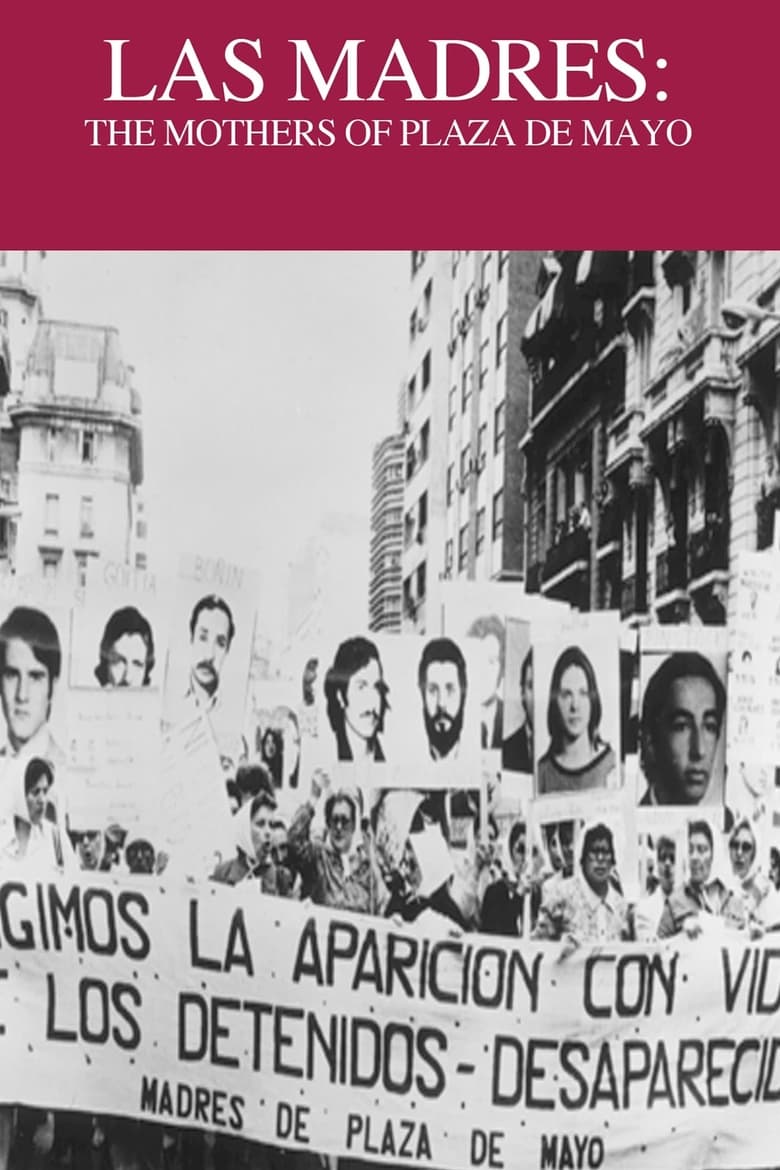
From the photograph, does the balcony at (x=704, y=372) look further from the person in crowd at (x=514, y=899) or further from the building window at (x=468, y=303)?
the person in crowd at (x=514, y=899)

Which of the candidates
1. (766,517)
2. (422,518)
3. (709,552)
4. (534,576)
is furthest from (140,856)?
(766,517)

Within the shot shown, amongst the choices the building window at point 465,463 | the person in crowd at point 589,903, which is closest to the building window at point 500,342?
the building window at point 465,463

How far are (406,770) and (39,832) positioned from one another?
34.3 inches

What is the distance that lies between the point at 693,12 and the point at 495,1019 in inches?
93.3

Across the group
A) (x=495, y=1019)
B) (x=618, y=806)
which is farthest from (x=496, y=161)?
(x=495, y=1019)

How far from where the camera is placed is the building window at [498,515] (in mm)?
4223

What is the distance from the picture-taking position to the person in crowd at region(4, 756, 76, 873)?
13.7 ft

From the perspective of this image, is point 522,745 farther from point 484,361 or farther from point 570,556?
point 484,361

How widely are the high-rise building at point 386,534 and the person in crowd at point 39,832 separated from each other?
33.7 inches

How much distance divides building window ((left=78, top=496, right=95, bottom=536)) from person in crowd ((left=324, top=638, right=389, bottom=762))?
65 centimetres

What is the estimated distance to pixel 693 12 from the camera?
4125 mm

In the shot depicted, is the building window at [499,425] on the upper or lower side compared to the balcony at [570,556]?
upper

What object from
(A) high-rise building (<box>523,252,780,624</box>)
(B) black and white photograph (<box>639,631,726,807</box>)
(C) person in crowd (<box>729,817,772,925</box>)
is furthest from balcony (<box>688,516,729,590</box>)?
(C) person in crowd (<box>729,817,772,925</box>)

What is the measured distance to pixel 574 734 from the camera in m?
4.17
